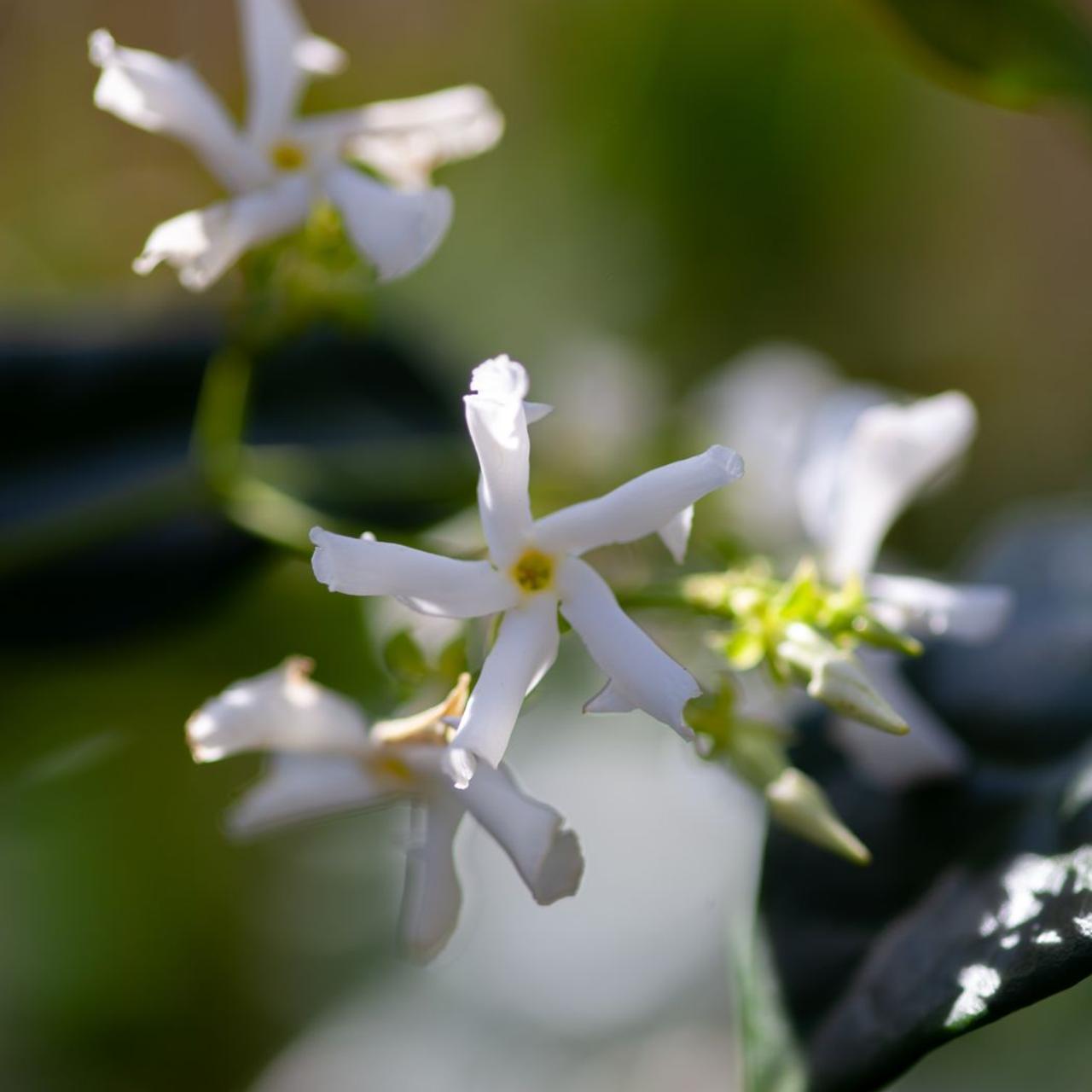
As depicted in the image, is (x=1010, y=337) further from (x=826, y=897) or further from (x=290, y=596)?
(x=826, y=897)

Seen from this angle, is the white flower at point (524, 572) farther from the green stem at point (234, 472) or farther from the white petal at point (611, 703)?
the green stem at point (234, 472)

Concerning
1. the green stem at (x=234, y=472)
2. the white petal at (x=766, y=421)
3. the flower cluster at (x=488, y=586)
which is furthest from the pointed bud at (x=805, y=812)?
the white petal at (x=766, y=421)

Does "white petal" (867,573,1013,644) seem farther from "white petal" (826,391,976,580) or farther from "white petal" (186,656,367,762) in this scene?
"white petal" (186,656,367,762)

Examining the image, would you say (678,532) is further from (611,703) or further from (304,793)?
(304,793)

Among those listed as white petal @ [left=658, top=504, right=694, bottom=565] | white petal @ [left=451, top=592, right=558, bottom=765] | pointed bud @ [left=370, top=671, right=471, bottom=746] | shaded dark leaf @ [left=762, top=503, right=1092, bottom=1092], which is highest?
white petal @ [left=658, top=504, right=694, bottom=565]

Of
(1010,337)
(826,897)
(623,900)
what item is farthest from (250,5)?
(1010,337)

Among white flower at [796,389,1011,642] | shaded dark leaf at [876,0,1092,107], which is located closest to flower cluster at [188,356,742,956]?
white flower at [796,389,1011,642]
